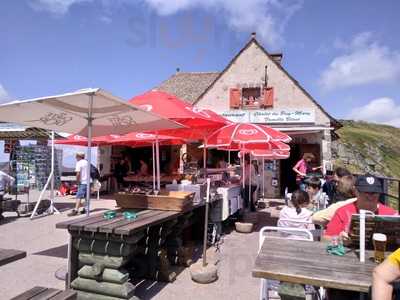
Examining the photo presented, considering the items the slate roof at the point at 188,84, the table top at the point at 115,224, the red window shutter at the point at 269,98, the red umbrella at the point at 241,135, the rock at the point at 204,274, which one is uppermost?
the slate roof at the point at 188,84

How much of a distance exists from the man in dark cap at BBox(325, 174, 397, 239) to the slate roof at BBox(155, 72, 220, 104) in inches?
607

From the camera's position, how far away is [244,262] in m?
5.38

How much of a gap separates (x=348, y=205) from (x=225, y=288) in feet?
6.29

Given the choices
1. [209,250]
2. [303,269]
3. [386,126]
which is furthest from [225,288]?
[386,126]

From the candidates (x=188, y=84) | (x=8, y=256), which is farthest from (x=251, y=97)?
(x=8, y=256)

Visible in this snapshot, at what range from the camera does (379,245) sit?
220cm

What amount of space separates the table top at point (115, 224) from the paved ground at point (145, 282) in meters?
0.90

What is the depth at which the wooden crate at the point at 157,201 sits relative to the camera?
15.4 ft

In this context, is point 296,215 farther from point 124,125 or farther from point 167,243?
point 124,125

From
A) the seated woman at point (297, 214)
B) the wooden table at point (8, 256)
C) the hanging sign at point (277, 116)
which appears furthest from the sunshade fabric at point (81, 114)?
the hanging sign at point (277, 116)

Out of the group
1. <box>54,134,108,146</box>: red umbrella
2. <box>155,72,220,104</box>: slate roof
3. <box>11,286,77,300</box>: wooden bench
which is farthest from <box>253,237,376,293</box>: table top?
<box>155,72,220,104</box>: slate roof

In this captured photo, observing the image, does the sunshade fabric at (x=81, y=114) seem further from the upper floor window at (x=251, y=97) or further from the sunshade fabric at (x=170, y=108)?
the upper floor window at (x=251, y=97)

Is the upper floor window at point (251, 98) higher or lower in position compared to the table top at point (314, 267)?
higher

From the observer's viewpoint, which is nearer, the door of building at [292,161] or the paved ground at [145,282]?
the paved ground at [145,282]
